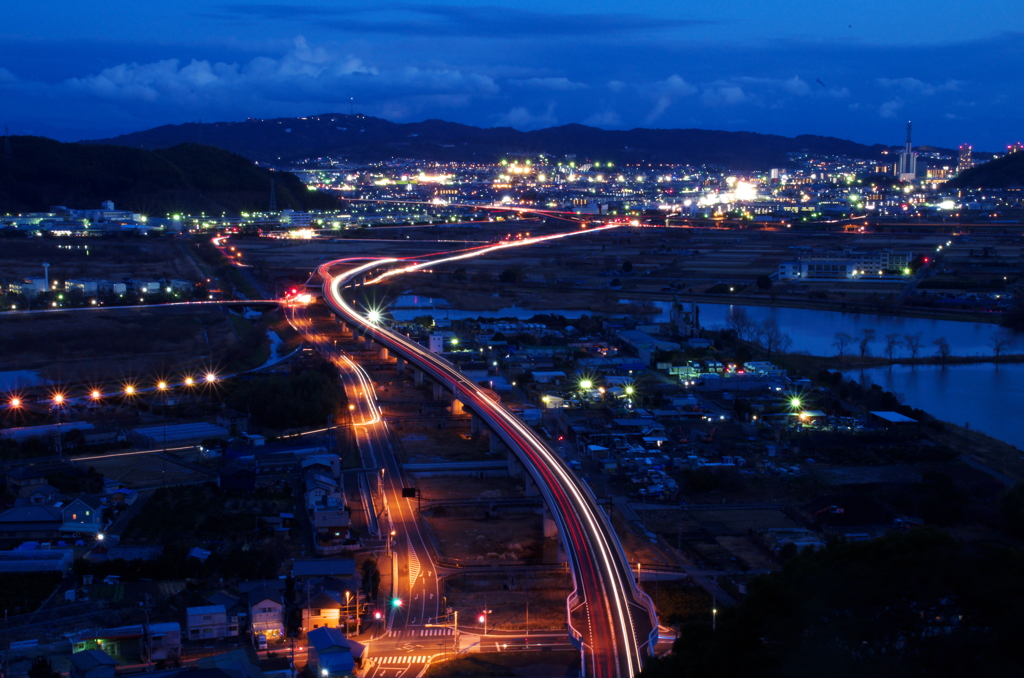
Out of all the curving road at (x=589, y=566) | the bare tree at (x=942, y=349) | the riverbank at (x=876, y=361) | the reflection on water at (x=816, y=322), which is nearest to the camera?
the curving road at (x=589, y=566)

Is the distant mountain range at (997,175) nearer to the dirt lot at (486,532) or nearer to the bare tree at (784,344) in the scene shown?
the bare tree at (784,344)

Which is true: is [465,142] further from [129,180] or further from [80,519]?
[80,519]

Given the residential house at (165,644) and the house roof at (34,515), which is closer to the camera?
the residential house at (165,644)

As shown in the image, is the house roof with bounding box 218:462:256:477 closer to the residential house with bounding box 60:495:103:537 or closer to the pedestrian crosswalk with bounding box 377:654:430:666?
the residential house with bounding box 60:495:103:537

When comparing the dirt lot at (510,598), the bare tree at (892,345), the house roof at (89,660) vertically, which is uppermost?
the bare tree at (892,345)

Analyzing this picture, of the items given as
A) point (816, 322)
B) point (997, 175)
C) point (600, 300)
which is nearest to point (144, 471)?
point (600, 300)

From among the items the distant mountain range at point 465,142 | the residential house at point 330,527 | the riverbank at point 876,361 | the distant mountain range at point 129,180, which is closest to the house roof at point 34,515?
the residential house at point 330,527
